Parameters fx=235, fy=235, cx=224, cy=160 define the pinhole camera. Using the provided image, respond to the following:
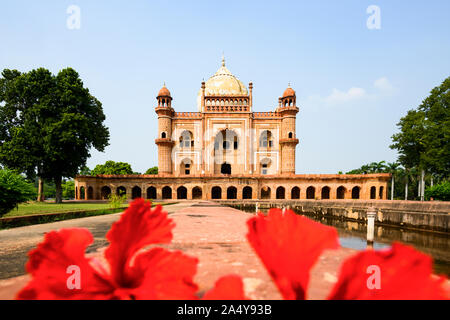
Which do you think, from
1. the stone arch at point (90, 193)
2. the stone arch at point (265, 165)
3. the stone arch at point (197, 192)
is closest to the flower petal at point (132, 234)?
the stone arch at point (197, 192)

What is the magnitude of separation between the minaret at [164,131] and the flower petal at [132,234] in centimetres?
2669

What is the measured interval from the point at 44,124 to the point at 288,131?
2265 cm

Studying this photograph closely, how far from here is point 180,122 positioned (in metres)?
28.3

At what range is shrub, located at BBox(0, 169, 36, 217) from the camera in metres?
4.50

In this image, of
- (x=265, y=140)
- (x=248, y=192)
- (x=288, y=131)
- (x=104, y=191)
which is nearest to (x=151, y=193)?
(x=104, y=191)

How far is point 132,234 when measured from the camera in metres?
0.38

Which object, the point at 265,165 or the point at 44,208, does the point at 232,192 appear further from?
the point at 44,208

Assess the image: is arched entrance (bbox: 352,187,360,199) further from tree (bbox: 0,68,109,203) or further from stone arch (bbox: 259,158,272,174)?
tree (bbox: 0,68,109,203)

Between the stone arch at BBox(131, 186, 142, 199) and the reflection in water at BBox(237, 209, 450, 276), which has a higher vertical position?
the reflection in water at BBox(237, 209, 450, 276)

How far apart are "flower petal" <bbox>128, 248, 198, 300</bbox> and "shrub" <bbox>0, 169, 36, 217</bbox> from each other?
5.76 m

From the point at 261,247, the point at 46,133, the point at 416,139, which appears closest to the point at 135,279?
the point at 261,247

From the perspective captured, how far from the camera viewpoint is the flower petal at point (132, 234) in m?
0.37

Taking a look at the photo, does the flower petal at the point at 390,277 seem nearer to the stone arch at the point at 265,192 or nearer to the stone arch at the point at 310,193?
the stone arch at the point at 265,192

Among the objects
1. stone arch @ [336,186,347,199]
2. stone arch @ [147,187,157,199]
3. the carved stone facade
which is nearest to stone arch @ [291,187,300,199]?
the carved stone facade
